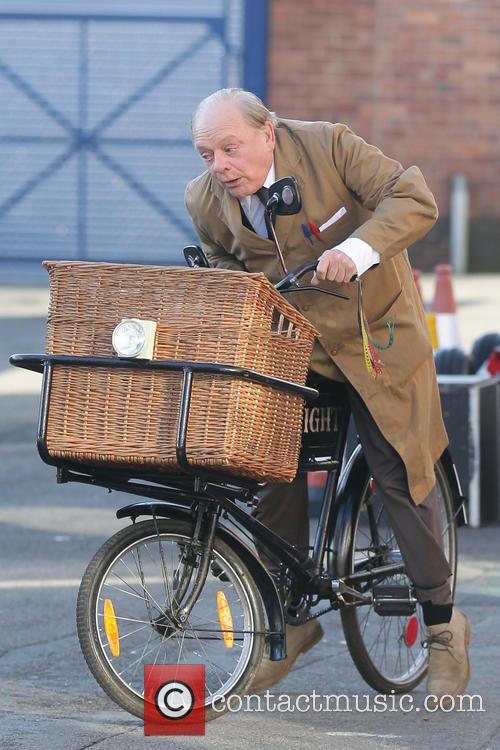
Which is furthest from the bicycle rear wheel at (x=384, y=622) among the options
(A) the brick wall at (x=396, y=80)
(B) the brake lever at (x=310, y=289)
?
(A) the brick wall at (x=396, y=80)

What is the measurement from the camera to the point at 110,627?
434 centimetres

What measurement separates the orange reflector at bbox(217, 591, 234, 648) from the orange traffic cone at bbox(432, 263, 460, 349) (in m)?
5.37

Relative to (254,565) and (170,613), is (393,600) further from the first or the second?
(170,613)

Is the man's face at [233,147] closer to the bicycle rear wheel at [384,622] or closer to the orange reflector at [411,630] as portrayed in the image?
the bicycle rear wheel at [384,622]

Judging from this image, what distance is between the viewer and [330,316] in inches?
178

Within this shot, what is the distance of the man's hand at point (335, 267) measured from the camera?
413 cm

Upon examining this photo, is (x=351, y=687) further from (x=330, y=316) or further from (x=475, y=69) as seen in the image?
(x=475, y=69)

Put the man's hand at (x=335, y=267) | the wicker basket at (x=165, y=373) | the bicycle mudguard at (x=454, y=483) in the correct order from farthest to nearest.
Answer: the bicycle mudguard at (x=454, y=483) < the man's hand at (x=335, y=267) < the wicker basket at (x=165, y=373)

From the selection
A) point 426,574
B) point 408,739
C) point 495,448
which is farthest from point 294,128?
point 495,448

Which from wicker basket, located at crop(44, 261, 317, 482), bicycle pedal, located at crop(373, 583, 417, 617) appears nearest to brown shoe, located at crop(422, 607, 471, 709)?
bicycle pedal, located at crop(373, 583, 417, 617)

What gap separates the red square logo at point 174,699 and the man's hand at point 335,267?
1211 millimetres

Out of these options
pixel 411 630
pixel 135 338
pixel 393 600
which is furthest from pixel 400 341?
pixel 411 630

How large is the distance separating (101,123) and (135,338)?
1594cm

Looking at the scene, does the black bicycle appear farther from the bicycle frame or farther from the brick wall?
the brick wall
